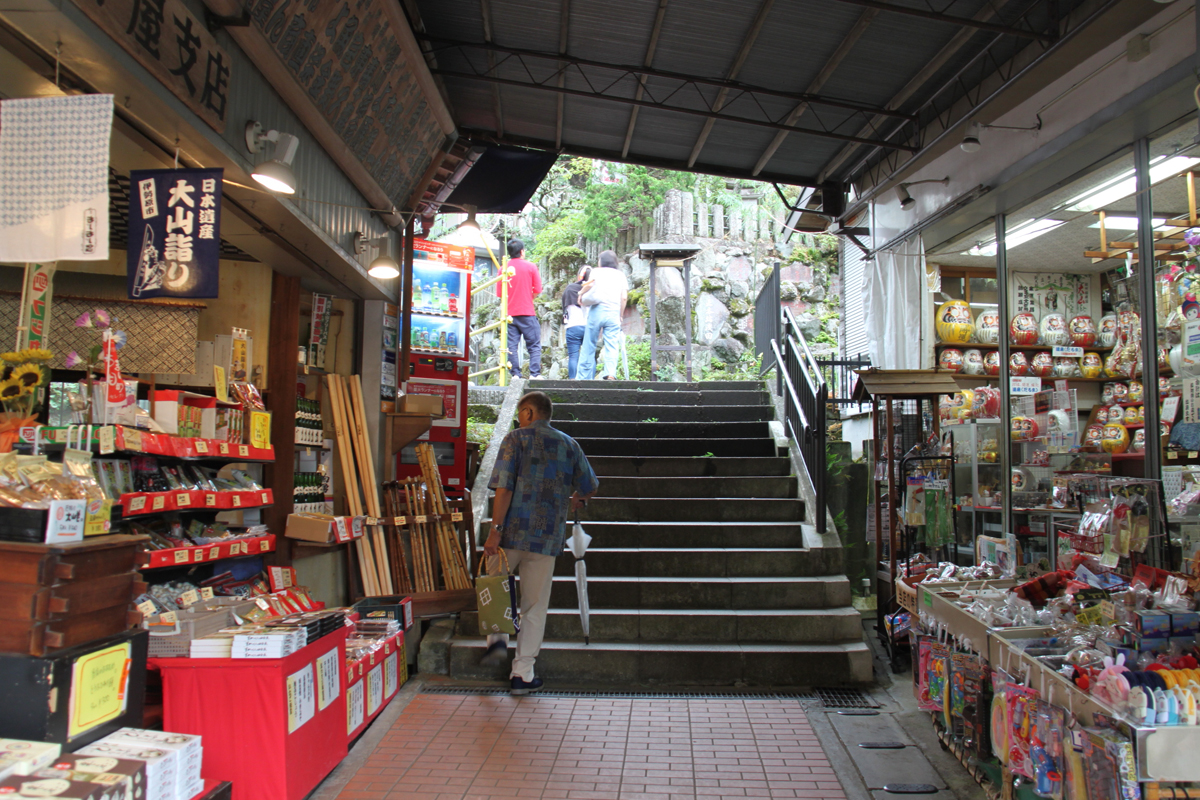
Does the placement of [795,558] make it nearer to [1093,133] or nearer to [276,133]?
[1093,133]

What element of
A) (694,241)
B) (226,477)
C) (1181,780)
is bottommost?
(1181,780)

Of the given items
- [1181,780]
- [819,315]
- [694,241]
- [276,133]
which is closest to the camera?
[1181,780]

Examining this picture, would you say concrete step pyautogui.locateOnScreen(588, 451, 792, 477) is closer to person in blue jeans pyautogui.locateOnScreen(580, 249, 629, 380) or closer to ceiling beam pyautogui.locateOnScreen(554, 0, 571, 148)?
person in blue jeans pyautogui.locateOnScreen(580, 249, 629, 380)

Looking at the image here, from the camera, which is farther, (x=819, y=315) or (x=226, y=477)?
(x=819, y=315)

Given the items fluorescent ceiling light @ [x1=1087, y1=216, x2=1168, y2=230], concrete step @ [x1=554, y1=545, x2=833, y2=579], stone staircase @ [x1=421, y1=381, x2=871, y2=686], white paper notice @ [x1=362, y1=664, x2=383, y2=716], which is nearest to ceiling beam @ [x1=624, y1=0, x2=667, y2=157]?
stone staircase @ [x1=421, y1=381, x2=871, y2=686]

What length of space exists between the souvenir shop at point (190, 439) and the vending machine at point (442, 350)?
2.51 ft

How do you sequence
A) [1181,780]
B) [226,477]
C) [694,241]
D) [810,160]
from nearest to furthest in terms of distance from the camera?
1. [1181,780]
2. [226,477]
3. [810,160]
4. [694,241]

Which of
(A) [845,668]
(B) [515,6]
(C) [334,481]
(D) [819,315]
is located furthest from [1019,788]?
(D) [819,315]

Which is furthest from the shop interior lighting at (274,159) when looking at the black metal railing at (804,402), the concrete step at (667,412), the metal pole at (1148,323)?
the metal pole at (1148,323)

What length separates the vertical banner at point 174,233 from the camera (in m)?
3.35

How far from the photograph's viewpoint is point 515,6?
20.3 feet

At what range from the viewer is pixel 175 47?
3.22 meters

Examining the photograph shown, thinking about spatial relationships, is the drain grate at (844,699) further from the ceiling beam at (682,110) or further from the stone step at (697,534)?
the ceiling beam at (682,110)

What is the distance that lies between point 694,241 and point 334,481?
69.9 feet
